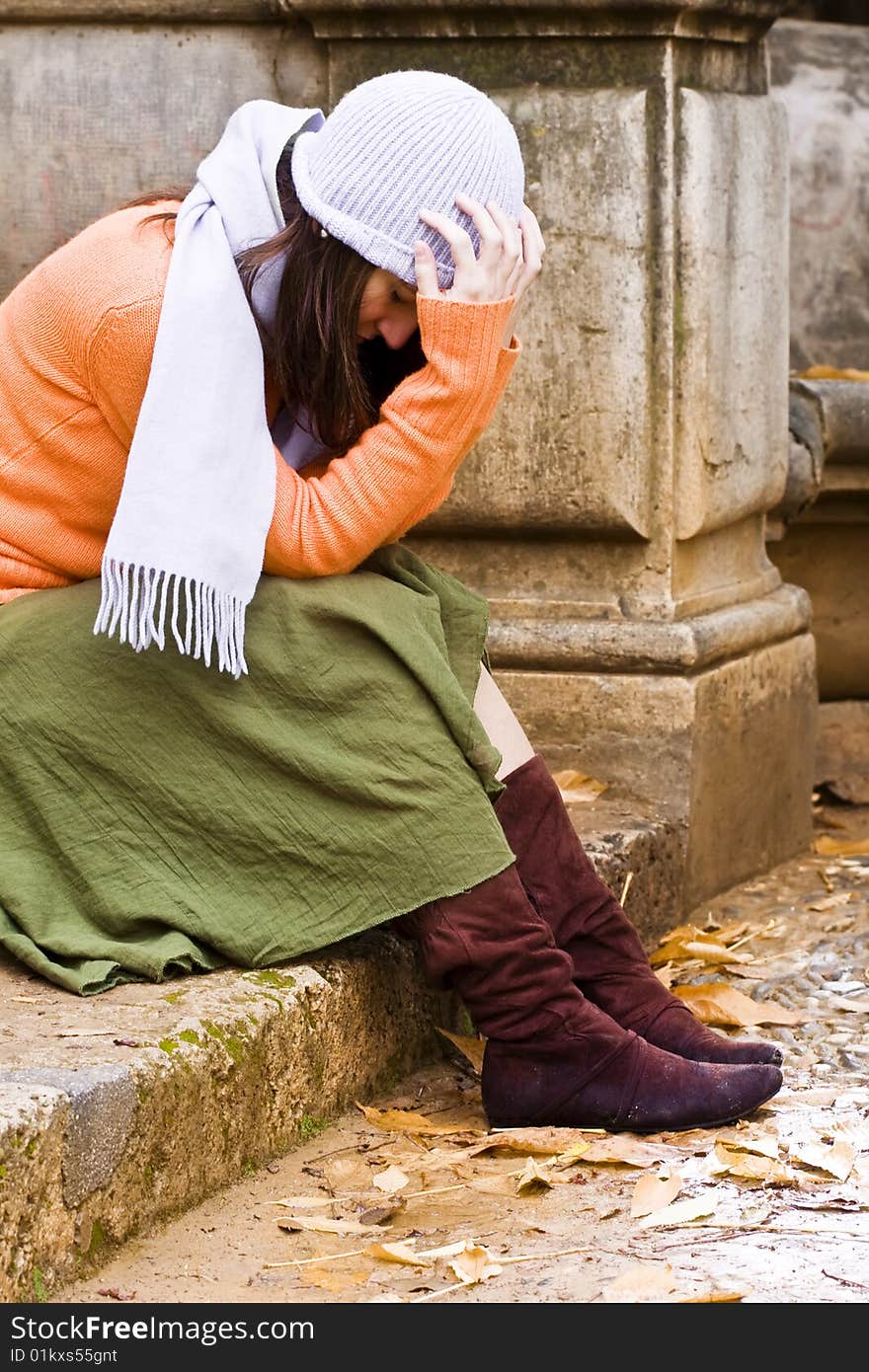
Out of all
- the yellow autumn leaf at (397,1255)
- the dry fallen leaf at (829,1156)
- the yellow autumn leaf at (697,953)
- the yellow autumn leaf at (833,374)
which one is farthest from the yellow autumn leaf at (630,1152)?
the yellow autumn leaf at (833,374)

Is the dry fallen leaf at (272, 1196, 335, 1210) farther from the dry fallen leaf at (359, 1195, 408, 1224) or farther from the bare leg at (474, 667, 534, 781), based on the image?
the bare leg at (474, 667, 534, 781)

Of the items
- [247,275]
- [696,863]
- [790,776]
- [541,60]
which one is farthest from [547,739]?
[247,275]

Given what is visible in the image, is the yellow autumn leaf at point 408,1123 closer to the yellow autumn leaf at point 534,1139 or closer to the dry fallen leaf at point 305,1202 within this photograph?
the yellow autumn leaf at point 534,1139

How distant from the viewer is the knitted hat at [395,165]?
234 cm

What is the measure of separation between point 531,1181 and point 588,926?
432 millimetres

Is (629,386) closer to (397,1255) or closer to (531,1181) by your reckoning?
(531,1181)

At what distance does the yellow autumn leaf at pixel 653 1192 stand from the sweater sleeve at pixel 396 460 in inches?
32.8

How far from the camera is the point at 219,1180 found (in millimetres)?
2307

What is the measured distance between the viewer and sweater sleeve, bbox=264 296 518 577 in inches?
95.0

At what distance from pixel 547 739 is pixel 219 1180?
145cm

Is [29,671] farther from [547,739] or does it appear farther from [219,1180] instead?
[547,739]

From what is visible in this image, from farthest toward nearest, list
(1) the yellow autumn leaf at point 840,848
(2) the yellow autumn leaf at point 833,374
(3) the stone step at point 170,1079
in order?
(2) the yellow autumn leaf at point 833,374, (1) the yellow autumn leaf at point 840,848, (3) the stone step at point 170,1079

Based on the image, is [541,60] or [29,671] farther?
[541,60]

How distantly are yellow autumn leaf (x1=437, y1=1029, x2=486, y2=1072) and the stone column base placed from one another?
0.81 m
